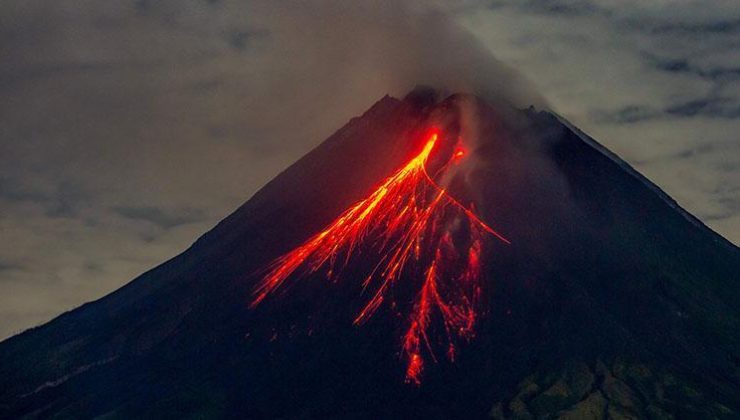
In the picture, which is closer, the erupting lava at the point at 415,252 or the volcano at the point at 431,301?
the volcano at the point at 431,301

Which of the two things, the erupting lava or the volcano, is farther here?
the erupting lava

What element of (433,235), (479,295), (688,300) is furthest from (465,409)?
(688,300)

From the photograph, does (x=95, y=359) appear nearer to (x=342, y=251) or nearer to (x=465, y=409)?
(x=342, y=251)

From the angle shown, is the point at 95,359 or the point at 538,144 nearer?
the point at 95,359

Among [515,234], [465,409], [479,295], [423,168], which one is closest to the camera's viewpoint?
[465,409]

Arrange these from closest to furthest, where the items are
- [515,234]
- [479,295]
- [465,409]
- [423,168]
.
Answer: [465,409] < [479,295] < [515,234] < [423,168]
